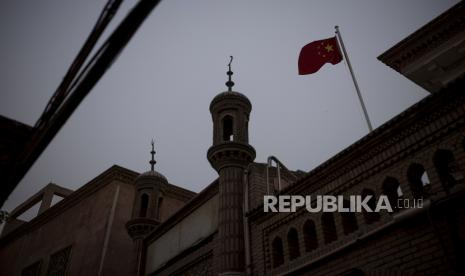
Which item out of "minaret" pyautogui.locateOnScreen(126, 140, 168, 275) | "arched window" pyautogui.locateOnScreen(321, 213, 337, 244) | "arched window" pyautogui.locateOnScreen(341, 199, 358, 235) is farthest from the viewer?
"minaret" pyautogui.locateOnScreen(126, 140, 168, 275)

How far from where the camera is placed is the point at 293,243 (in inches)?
299

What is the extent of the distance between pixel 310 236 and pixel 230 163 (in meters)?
2.96

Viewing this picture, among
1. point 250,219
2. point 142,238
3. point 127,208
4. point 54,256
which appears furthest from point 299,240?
point 54,256

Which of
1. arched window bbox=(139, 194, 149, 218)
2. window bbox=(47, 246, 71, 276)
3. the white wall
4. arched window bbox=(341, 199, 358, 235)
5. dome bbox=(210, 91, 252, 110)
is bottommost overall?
arched window bbox=(341, 199, 358, 235)

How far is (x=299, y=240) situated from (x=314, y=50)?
225 inches

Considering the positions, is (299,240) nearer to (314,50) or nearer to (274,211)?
(274,211)

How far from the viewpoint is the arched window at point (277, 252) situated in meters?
7.71

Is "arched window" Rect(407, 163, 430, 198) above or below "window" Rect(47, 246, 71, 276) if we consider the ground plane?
below

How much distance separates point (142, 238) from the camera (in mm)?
12898

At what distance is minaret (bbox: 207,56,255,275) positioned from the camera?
27.8 feet

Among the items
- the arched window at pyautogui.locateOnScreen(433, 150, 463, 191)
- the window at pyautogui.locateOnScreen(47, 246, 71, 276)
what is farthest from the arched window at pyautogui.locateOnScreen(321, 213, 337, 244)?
the window at pyautogui.locateOnScreen(47, 246, 71, 276)

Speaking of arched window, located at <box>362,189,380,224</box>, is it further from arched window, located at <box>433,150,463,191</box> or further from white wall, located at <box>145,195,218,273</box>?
white wall, located at <box>145,195,218,273</box>

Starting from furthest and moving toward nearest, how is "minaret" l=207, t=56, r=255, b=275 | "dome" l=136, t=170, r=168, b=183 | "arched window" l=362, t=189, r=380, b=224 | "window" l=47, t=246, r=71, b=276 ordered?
1. "window" l=47, t=246, r=71, b=276
2. "dome" l=136, t=170, r=168, b=183
3. "minaret" l=207, t=56, r=255, b=275
4. "arched window" l=362, t=189, r=380, b=224

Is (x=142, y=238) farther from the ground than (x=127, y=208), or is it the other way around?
(x=127, y=208)
